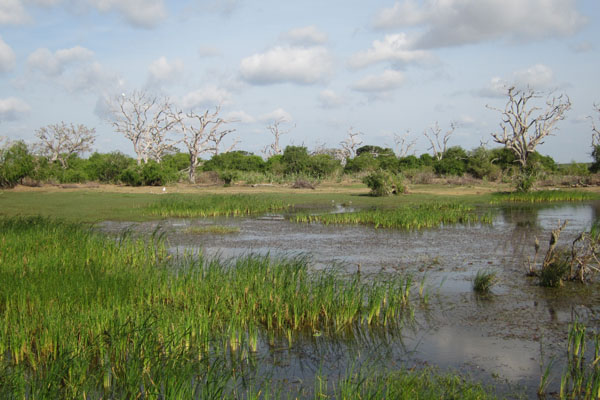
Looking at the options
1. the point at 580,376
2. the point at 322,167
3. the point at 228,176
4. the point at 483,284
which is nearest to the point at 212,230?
the point at 483,284

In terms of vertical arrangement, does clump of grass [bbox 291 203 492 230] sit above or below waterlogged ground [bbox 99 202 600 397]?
above

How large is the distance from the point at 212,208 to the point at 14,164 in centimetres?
1919

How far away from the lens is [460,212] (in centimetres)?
1891

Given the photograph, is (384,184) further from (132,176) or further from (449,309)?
(449,309)

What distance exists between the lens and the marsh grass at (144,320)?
4.45 meters

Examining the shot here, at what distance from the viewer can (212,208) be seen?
69.8 ft

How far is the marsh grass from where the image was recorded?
14.6ft

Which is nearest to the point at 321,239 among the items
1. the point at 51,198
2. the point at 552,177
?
Answer: the point at 51,198

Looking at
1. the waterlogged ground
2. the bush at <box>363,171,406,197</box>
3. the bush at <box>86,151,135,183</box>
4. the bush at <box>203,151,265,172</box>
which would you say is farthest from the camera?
the bush at <box>203,151,265,172</box>

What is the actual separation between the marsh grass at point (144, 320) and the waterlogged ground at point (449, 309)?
405 mm

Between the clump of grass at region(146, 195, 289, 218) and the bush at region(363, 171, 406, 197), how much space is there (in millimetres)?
6569

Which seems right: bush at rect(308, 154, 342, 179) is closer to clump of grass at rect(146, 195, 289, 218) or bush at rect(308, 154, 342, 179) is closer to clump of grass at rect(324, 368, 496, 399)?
clump of grass at rect(146, 195, 289, 218)

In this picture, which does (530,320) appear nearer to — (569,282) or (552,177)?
(569,282)

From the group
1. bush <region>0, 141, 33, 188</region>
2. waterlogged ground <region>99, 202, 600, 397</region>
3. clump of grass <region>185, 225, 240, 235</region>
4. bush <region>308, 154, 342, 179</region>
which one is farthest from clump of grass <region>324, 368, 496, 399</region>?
bush <region>308, 154, 342, 179</region>
